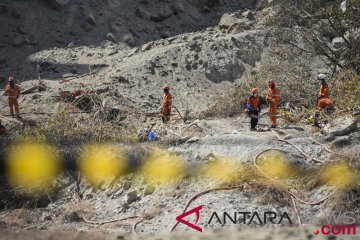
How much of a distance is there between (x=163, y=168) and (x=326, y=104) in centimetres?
387

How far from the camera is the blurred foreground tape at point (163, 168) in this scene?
8.89 metres

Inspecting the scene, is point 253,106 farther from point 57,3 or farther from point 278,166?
point 57,3

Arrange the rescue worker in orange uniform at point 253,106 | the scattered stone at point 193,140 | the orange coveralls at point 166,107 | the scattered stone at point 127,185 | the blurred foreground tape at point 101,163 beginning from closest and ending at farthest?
1. the scattered stone at point 127,185
2. the blurred foreground tape at point 101,163
3. the scattered stone at point 193,140
4. the rescue worker in orange uniform at point 253,106
5. the orange coveralls at point 166,107

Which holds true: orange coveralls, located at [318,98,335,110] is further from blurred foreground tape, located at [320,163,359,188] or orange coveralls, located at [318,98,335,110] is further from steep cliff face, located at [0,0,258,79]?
steep cliff face, located at [0,0,258,79]

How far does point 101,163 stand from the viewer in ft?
31.6

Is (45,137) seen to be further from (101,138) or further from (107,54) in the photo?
(107,54)

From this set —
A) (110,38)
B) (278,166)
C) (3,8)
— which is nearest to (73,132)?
(278,166)

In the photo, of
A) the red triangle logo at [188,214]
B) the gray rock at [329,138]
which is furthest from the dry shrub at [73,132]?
the gray rock at [329,138]

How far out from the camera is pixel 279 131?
10812 millimetres

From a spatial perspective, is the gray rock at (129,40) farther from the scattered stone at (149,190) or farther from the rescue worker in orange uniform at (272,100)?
the scattered stone at (149,190)

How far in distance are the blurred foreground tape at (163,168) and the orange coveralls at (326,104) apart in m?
3.50

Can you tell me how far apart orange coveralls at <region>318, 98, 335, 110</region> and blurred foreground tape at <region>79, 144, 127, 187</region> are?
4.28m

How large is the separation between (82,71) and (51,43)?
2380mm

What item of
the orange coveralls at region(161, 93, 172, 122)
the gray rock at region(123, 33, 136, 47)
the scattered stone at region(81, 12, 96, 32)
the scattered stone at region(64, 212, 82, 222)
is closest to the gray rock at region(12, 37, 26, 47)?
the scattered stone at region(81, 12, 96, 32)
